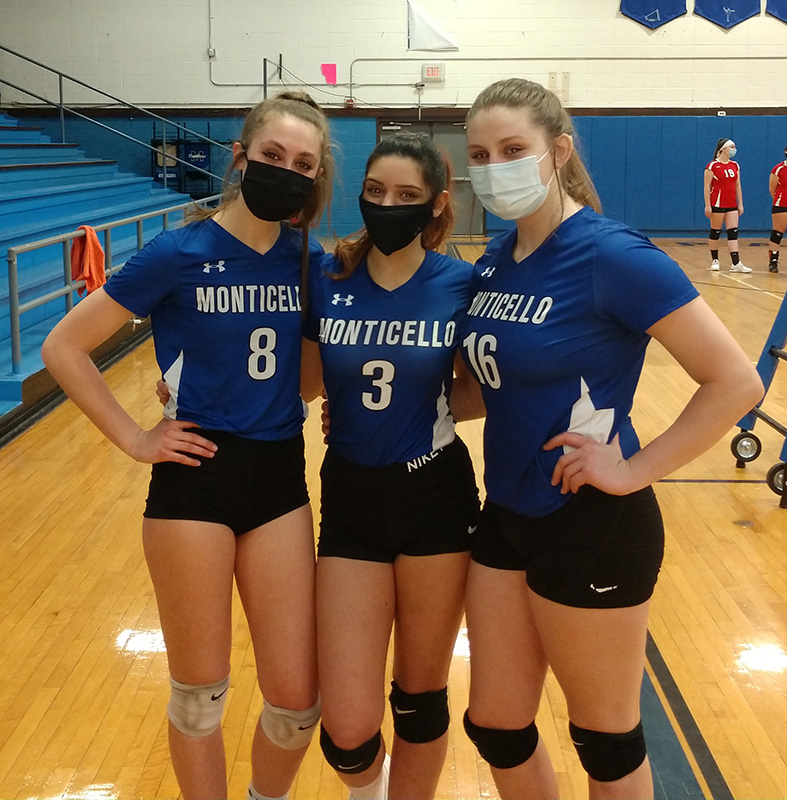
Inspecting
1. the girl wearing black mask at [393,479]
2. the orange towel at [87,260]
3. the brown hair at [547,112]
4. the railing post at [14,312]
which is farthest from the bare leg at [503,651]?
the orange towel at [87,260]

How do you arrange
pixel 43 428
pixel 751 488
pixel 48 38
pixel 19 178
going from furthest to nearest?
pixel 48 38 → pixel 19 178 → pixel 43 428 → pixel 751 488

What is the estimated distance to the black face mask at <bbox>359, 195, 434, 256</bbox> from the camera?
203 centimetres

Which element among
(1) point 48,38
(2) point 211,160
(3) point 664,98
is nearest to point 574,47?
(3) point 664,98

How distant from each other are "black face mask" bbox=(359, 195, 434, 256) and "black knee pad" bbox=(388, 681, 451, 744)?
3.26ft

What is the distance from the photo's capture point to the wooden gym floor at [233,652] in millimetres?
2570

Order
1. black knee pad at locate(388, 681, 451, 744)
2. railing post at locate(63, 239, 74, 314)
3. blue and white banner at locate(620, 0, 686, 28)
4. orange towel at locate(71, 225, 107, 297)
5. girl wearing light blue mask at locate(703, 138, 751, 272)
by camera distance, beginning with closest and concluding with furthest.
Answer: black knee pad at locate(388, 681, 451, 744) < railing post at locate(63, 239, 74, 314) < orange towel at locate(71, 225, 107, 297) < girl wearing light blue mask at locate(703, 138, 751, 272) < blue and white banner at locate(620, 0, 686, 28)

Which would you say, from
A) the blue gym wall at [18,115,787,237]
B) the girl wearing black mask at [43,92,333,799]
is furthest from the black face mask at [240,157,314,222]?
the blue gym wall at [18,115,787,237]

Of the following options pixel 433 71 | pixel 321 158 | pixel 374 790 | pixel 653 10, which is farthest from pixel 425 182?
pixel 653 10

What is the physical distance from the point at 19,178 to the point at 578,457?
10.1 metres

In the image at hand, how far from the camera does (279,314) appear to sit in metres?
2.03

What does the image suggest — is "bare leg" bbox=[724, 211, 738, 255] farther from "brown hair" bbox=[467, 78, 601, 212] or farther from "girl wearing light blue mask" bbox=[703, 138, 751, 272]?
"brown hair" bbox=[467, 78, 601, 212]

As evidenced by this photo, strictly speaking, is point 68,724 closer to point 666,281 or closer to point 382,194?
point 382,194

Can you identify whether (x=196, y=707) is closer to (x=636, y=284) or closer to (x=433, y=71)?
(x=636, y=284)

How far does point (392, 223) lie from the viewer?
2.03 m
